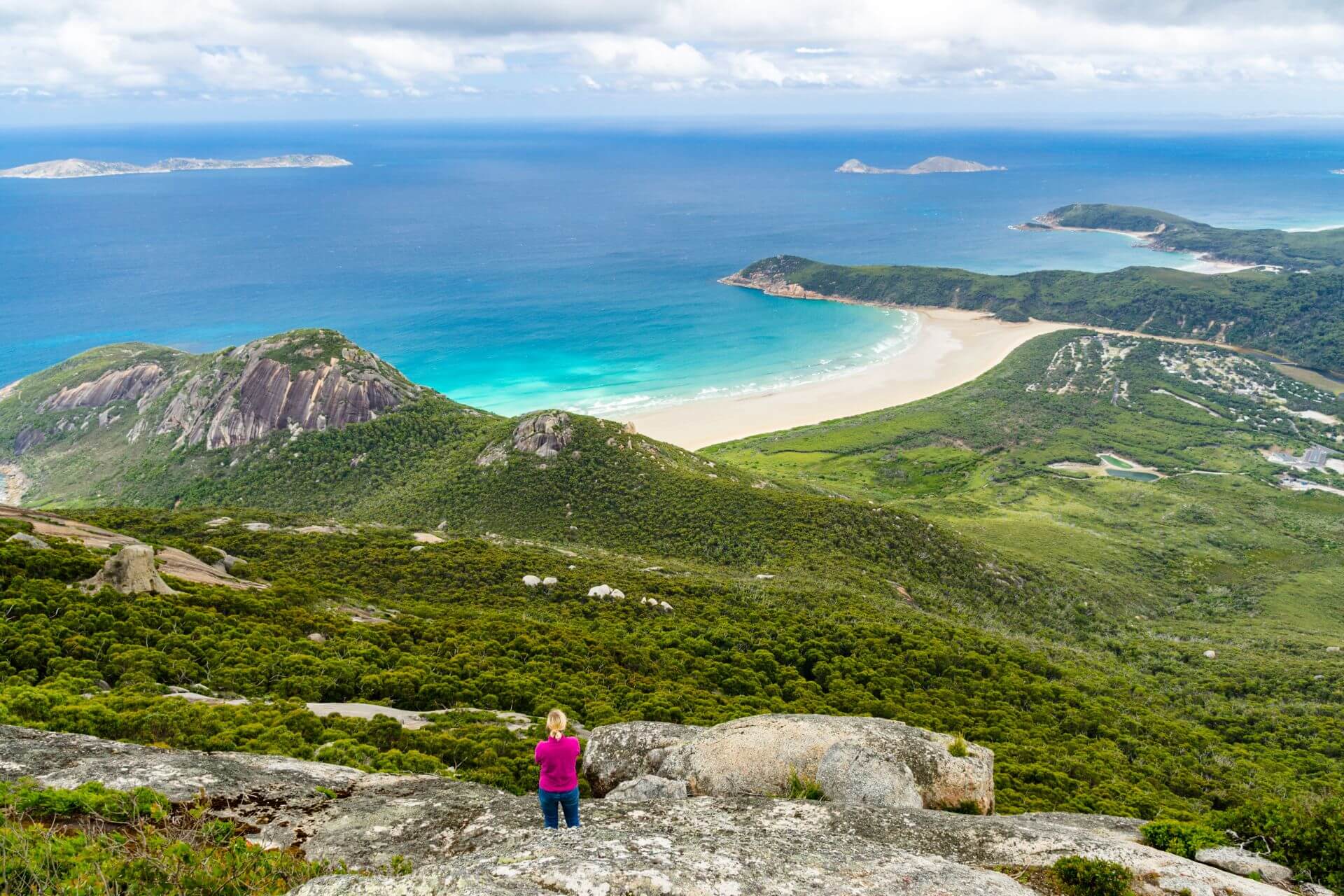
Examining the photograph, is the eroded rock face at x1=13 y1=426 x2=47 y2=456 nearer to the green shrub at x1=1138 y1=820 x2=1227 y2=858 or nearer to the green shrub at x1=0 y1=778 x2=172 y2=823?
the green shrub at x1=0 y1=778 x2=172 y2=823

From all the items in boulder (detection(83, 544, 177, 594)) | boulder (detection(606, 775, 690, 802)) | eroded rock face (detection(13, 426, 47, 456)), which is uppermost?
boulder (detection(606, 775, 690, 802))

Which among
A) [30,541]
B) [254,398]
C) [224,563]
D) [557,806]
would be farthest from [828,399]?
[557,806]

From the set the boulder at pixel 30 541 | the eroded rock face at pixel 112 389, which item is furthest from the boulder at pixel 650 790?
the eroded rock face at pixel 112 389

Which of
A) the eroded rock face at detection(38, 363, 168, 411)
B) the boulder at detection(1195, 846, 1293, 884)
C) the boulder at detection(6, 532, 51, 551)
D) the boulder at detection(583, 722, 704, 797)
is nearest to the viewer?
the boulder at detection(1195, 846, 1293, 884)

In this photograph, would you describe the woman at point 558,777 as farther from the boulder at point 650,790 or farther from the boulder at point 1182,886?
the boulder at point 1182,886

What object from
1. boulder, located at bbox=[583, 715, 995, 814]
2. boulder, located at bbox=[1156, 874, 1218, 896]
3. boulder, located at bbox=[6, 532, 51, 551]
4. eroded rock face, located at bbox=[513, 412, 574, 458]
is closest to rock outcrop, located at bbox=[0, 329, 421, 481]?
eroded rock face, located at bbox=[513, 412, 574, 458]

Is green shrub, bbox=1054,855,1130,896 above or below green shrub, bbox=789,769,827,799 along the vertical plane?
above

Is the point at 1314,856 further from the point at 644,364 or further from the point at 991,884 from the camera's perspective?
the point at 644,364
